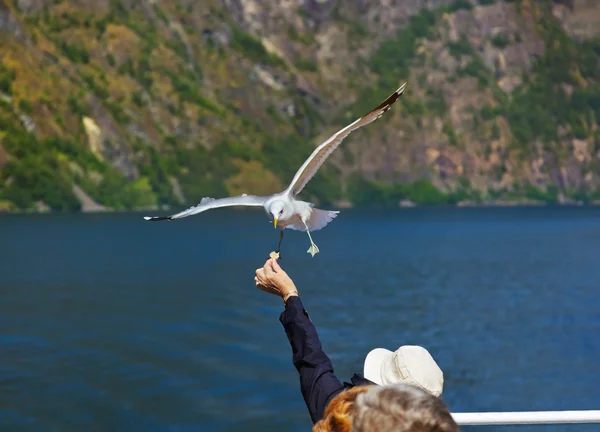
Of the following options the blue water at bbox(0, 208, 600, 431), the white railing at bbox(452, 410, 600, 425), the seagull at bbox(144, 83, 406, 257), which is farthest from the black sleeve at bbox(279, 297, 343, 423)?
the blue water at bbox(0, 208, 600, 431)

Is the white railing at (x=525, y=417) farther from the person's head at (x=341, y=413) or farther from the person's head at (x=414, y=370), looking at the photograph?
the person's head at (x=341, y=413)

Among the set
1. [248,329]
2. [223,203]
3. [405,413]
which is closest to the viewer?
[405,413]

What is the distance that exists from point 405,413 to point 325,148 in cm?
615

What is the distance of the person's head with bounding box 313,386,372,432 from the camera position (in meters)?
3.11

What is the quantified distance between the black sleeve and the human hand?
0.07 meters

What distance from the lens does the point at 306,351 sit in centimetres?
413

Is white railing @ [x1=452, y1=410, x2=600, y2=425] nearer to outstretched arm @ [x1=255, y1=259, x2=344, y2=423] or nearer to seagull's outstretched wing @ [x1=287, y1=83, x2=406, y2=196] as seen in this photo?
outstretched arm @ [x1=255, y1=259, x2=344, y2=423]

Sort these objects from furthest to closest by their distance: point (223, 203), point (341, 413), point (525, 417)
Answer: point (223, 203)
point (525, 417)
point (341, 413)

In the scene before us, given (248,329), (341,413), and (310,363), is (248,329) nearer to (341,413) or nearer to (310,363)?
(310,363)

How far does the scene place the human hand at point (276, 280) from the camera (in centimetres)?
439

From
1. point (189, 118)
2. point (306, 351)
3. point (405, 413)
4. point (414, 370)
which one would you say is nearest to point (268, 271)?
point (306, 351)

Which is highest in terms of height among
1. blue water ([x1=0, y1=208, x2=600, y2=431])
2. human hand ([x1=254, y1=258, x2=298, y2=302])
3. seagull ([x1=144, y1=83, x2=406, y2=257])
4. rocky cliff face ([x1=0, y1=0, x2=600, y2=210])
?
rocky cliff face ([x1=0, y1=0, x2=600, y2=210])

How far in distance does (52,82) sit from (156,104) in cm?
2523

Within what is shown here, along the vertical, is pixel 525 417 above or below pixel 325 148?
below
